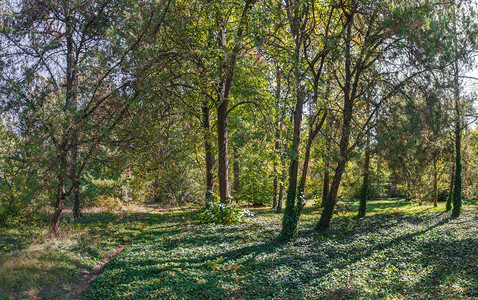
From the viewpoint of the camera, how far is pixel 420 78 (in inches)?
344

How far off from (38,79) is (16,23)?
157 cm

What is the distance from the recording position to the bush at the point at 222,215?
39.6ft

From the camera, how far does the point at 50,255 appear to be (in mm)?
7375

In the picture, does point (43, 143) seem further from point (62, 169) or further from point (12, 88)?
point (12, 88)

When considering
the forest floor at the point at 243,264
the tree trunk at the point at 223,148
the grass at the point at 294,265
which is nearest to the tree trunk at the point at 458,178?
the forest floor at the point at 243,264

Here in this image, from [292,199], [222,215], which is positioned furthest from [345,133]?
[222,215]

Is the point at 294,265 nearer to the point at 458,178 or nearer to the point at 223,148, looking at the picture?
the point at 223,148

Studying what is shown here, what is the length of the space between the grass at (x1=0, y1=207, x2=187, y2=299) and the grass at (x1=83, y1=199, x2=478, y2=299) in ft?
2.02

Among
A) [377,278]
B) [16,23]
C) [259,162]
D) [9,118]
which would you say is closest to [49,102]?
[9,118]

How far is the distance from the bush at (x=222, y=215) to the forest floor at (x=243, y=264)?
632mm

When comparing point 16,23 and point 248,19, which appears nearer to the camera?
point 16,23

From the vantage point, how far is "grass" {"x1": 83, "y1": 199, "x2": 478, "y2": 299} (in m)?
5.92

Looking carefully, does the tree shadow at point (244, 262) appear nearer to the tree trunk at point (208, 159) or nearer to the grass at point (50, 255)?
the grass at point (50, 255)

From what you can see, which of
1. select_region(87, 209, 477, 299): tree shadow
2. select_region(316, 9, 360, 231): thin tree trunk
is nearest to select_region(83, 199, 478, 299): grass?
select_region(87, 209, 477, 299): tree shadow
